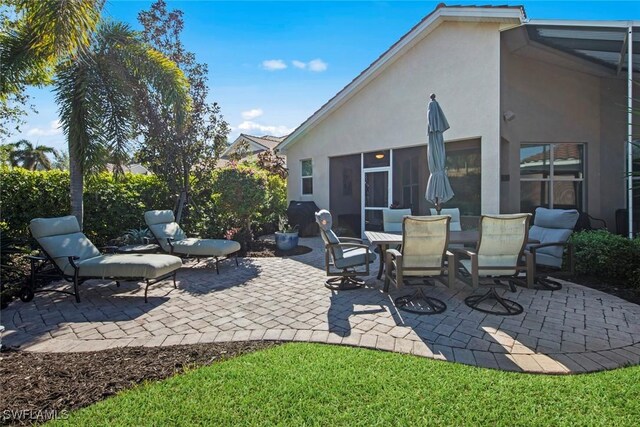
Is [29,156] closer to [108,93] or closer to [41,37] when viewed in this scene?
[108,93]

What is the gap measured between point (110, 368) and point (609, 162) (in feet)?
43.3

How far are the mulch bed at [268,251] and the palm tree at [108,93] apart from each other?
4.13m

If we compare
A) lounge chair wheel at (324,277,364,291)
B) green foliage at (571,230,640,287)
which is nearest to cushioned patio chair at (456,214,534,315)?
lounge chair wheel at (324,277,364,291)

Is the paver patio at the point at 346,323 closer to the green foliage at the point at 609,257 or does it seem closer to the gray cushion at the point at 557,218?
the green foliage at the point at 609,257

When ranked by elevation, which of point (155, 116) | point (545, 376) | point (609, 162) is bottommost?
point (545, 376)

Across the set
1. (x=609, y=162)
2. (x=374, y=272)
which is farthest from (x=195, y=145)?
(x=609, y=162)

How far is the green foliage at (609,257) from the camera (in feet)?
18.6

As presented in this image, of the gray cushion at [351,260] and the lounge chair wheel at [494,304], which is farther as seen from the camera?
the gray cushion at [351,260]

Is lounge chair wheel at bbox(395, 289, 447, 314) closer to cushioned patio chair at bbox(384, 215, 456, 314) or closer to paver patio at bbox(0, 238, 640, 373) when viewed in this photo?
cushioned patio chair at bbox(384, 215, 456, 314)

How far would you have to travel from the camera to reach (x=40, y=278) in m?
6.21

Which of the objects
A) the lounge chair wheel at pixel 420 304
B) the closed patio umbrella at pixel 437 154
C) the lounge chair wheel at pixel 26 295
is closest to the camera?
the lounge chair wheel at pixel 420 304

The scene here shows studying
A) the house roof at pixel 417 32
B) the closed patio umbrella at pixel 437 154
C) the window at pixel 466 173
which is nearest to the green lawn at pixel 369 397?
the closed patio umbrella at pixel 437 154

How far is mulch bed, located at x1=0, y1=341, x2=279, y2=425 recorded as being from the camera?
272 centimetres

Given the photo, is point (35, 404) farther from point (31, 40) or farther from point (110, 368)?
point (31, 40)
